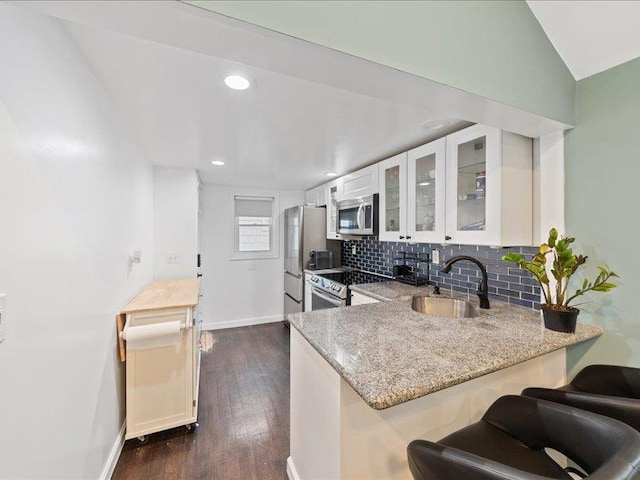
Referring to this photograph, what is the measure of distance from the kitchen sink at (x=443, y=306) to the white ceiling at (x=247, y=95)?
1211 mm

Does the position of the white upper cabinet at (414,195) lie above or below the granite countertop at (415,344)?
above

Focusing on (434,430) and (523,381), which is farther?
(523,381)

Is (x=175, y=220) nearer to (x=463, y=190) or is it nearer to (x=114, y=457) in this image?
(x=114, y=457)

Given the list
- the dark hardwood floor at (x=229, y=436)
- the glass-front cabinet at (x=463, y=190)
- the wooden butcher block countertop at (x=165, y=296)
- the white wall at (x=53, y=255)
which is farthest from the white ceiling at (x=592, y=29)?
the dark hardwood floor at (x=229, y=436)

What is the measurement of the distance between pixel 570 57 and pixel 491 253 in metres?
1.26

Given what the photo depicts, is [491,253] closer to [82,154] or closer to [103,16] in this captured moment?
[103,16]

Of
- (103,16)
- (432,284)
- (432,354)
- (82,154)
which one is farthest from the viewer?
(432,284)

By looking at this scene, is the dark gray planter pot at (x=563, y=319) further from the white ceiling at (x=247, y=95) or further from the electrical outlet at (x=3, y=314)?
the electrical outlet at (x=3, y=314)

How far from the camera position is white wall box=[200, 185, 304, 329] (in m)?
4.12

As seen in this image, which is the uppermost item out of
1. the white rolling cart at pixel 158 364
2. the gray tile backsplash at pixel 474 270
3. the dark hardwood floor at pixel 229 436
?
the gray tile backsplash at pixel 474 270

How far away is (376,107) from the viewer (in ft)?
5.48

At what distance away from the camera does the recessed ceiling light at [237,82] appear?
4.43 ft

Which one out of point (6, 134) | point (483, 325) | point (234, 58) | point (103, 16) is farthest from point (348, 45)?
point (483, 325)

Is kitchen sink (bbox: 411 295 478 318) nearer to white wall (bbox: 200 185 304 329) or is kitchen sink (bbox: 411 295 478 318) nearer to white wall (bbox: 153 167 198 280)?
white wall (bbox: 153 167 198 280)
